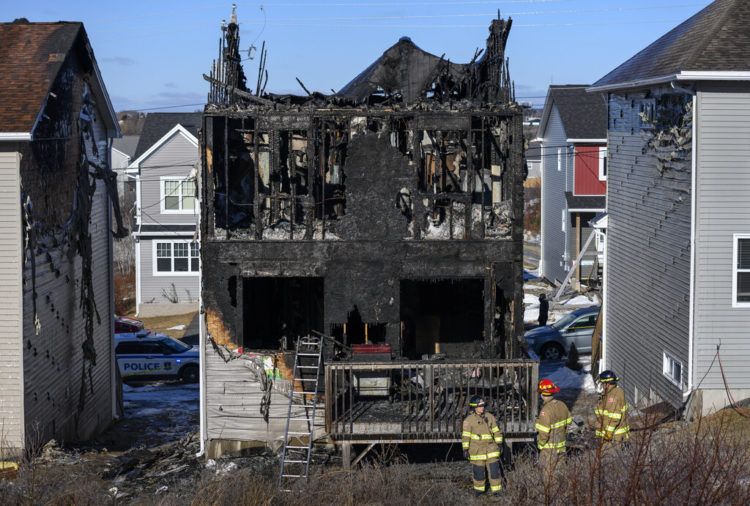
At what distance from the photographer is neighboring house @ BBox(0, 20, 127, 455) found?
56.1 ft

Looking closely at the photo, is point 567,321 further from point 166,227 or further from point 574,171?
point 166,227

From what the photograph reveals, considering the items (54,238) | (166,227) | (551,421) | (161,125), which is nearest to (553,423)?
(551,421)

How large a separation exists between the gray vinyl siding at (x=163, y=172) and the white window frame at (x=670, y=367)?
80.8ft

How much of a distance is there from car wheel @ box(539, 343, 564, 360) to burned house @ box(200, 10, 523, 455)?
963cm

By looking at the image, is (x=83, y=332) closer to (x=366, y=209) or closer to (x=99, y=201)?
(x=99, y=201)

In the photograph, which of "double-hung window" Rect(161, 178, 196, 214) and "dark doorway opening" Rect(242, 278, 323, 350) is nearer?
"dark doorway opening" Rect(242, 278, 323, 350)

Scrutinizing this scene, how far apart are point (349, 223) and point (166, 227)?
23.7m

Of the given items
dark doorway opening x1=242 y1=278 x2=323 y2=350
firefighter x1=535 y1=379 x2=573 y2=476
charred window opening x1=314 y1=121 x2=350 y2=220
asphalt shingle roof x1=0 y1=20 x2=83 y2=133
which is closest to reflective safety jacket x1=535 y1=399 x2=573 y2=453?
firefighter x1=535 y1=379 x2=573 y2=476

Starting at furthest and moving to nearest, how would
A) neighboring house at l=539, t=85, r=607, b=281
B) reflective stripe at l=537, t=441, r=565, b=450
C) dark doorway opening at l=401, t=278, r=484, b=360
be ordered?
1. neighboring house at l=539, t=85, r=607, b=281
2. dark doorway opening at l=401, t=278, r=484, b=360
3. reflective stripe at l=537, t=441, r=565, b=450

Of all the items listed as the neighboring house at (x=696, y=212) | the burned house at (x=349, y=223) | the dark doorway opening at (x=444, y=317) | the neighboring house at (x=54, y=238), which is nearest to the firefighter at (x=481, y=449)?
the burned house at (x=349, y=223)

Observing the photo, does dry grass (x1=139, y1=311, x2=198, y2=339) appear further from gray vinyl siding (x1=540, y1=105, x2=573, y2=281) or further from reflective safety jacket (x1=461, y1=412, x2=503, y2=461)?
reflective safety jacket (x1=461, y1=412, x2=503, y2=461)

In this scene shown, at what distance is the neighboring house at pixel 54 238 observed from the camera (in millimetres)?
17094

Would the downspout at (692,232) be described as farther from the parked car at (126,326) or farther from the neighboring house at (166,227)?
the neighboring house at (166,227)

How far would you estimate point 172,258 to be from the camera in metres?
40.3
